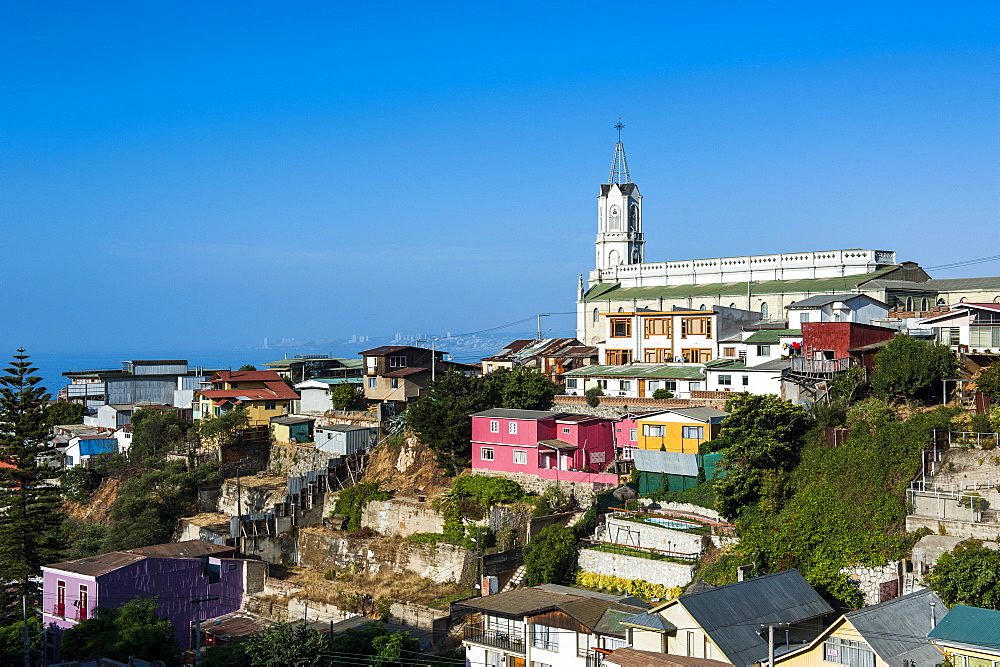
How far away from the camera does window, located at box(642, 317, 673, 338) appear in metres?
40.7

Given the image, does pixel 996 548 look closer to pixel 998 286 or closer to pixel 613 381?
pixel 613 381

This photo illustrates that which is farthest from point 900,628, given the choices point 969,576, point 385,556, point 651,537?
point 385,556

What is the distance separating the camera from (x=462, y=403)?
116ft

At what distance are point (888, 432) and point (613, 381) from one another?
1374 cm

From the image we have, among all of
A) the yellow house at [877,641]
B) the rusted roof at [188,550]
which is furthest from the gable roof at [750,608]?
the rusted roof at [188,550]

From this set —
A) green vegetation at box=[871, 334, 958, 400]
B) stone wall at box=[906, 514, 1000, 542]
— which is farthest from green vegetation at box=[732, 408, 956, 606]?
green vegetation at box=[871, 334, 958, 400]

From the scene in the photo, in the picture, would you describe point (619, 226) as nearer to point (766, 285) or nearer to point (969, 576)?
point (766, 285)

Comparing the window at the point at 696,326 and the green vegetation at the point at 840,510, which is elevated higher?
the window at the point at 696,326

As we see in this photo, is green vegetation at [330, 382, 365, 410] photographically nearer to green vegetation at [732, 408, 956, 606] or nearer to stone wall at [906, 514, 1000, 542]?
green vegetation at [732, 408, 956, 606]

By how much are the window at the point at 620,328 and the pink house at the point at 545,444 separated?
361 inches

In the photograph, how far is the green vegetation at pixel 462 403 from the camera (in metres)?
34.7

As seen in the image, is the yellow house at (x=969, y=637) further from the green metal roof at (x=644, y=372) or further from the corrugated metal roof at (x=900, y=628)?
the green metal roof at (x=644, y=372)

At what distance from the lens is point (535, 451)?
3262 cm

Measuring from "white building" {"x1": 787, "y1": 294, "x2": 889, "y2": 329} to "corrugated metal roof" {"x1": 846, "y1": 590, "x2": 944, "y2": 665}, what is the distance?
17754 millimetres
